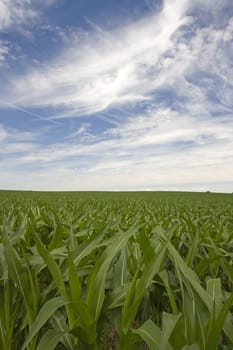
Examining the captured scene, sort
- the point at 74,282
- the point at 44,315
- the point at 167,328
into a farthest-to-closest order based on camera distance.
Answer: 1. the point at 74,282
2. the point at 44,315
3. the point at 167,328

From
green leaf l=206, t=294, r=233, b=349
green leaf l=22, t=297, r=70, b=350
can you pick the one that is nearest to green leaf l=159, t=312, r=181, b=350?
green leaf l=206, t=294, r=233, b=349

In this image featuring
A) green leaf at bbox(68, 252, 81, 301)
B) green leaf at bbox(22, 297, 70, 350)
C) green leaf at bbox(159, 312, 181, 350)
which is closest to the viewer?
green leaf at bbox(159, 312, 181, 350)

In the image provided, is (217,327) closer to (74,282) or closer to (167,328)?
(167,328)

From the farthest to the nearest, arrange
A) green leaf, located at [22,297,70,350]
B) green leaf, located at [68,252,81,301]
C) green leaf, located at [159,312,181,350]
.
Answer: green leaf, located at [68,252,81,301], green leaf, located at [22,297,70,350], green leaf, located at [159,312,181,350]

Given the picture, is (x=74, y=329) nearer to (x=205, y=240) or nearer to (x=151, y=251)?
(x=151, y=251)

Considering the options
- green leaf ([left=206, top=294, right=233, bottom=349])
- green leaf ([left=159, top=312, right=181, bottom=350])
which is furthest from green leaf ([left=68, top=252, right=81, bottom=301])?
green leaf ([left=206, top=294, right=233, bottom=349])

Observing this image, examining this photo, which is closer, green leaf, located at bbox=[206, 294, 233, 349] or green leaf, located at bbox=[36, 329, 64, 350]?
green leaf, located at bbox=[206, 294, 233, 349]

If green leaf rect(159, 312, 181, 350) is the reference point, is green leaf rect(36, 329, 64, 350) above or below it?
below

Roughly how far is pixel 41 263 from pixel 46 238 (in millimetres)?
1549

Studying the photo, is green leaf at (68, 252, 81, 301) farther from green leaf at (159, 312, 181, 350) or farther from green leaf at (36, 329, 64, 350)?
green leaf at (159, 312, 181, 350)

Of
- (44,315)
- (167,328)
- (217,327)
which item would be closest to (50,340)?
(44,315)

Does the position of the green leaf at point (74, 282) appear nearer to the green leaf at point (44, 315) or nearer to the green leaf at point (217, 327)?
the green leaf at point (44, 315)

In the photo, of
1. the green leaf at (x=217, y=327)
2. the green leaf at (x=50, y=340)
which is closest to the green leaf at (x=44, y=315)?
the green leaf at (x=50, y=340)

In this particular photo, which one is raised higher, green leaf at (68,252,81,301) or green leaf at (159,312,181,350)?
green leaf at (68,252,81,301)
